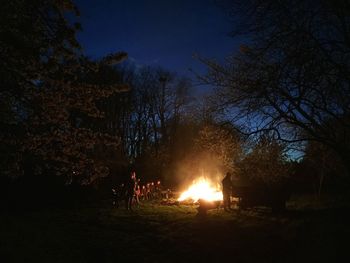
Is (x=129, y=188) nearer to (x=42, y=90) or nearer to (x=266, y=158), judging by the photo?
(x=266, y=158)

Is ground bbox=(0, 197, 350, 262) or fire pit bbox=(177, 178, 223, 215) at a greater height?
fire pit bbox=(177, 178, 223, 215)

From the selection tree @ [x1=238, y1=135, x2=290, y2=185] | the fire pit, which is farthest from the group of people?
tree @ [x1=238, y1=135, x2=290, y2=185]

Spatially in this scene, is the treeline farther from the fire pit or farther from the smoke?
the smoke

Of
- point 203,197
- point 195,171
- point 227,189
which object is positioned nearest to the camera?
point 203,197

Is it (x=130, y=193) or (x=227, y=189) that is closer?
(x=227, y=189)

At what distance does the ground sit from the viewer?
8.85 metres

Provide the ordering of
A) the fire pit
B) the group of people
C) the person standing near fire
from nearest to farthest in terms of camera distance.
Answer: the fire pit < the person standing near fire < the group of people

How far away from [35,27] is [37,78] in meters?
0.98

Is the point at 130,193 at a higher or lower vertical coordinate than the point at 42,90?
lower

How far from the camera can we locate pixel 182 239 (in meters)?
11.3

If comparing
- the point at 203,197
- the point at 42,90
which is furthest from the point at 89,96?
the point at 203,197

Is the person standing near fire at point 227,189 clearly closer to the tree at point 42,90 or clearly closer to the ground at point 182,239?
the ground at point 182,239

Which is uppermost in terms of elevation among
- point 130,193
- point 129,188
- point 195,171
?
point 195,171

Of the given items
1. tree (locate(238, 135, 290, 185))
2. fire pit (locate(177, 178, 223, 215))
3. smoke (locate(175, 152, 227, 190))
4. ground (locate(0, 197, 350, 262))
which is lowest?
ground (locate(0, 197, 350, 262))
